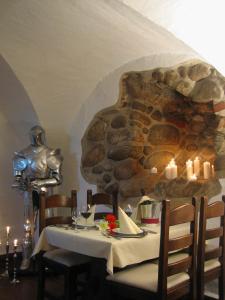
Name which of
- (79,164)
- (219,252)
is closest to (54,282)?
(79,164)

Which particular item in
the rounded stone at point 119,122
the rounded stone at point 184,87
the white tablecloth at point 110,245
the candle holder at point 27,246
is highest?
the rounded stone at point 184,87

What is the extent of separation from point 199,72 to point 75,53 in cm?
132

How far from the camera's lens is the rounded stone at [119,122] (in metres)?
4.05

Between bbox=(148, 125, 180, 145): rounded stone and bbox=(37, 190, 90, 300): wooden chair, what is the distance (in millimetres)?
1303

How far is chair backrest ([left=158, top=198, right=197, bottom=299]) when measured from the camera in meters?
2.12

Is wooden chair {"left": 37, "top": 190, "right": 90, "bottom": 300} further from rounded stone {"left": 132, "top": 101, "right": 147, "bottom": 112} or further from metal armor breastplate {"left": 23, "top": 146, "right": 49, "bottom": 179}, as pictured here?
rounded stone {"left": 132, "top": 101, "right": 147, "bottom": 112}

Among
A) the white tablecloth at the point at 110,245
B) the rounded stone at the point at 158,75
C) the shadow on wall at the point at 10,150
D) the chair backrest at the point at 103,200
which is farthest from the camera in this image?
the shadow on wall at the point at 10,150

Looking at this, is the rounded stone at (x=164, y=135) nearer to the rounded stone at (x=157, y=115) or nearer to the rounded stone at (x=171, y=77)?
the rounded stone at (x=157, y=115)

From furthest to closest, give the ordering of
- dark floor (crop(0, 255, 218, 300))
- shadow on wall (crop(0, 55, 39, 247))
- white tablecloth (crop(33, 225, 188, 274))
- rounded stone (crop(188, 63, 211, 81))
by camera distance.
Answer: shadow on wall (crop(0, 55, 39, 247)) → rounded stone (crop(188, 63, 211, 81)) → dark floor (crop(0, 255, 218, 300)) → white tablecloth (crop(33, 225, 188, 274))

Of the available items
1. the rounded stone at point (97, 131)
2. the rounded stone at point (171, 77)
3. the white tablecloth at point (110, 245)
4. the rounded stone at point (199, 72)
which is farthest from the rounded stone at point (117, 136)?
the white tablecloth at point (110, 245)

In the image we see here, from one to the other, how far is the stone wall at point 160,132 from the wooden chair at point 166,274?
112 centimetres

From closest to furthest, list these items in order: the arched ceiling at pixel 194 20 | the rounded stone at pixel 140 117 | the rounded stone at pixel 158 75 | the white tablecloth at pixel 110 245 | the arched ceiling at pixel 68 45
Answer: the white tablecloth at pixel 110 245, the arched ceiling at pixel 194 20, the arched ceiling at pixel 68 45, the rounded stone at pixel 158 75, the rounded stone at pixel 140 117

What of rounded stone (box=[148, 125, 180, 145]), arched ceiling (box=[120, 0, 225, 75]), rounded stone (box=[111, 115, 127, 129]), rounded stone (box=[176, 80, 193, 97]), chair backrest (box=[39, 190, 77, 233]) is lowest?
chair backrest (box=[39, 190, 77, 233])

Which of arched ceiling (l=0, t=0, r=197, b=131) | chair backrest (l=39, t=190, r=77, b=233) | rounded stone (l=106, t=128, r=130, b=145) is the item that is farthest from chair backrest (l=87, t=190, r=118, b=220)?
arched ceiling (l=0, t=0, r=197, b=131)
